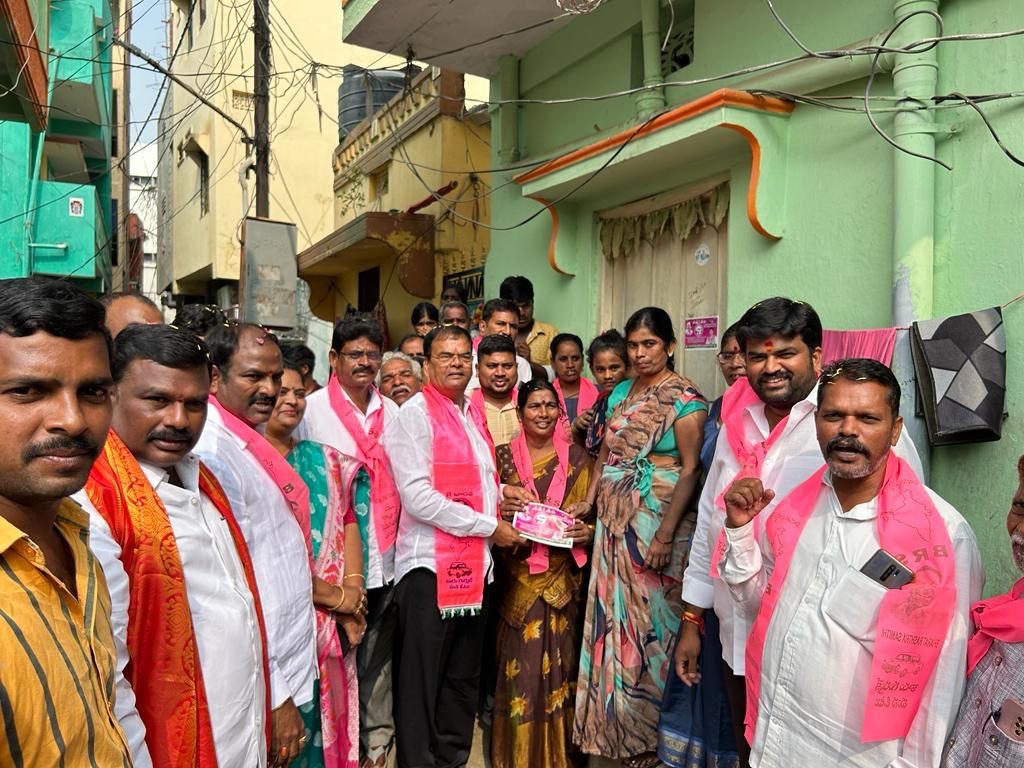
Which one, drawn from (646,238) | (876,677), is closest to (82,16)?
(646,238)

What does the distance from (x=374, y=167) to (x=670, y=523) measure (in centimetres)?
831

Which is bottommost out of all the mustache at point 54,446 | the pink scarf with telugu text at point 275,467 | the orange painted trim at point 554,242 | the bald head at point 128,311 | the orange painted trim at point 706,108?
the pink scarf with telugu text at point 275,467

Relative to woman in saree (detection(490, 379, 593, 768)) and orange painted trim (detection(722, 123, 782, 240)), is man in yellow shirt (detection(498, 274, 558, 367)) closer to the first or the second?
woman in saree (detection(490, 379, 593, 768))

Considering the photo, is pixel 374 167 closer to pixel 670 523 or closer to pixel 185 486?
pixel 670 523

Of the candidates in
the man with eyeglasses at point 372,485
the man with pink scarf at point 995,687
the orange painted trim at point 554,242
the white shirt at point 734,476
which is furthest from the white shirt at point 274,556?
the orange painted trim at point 554,242

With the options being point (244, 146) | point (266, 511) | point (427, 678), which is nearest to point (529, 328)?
point (427, 678)

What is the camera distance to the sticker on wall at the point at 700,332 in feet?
14.6

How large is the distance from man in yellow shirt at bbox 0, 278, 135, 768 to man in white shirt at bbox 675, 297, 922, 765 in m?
1.85

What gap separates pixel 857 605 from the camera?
1.85 metres

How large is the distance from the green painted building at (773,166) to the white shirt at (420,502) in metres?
1.74

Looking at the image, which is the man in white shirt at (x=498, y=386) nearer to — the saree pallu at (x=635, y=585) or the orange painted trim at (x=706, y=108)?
the saree pallu at (x=635, y=585)

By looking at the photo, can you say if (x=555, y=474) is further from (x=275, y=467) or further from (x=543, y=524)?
(x=275, y=467)

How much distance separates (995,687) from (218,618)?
1.79 m

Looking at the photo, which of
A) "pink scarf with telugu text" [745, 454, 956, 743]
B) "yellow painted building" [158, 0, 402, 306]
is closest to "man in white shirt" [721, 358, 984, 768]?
"pink scarf with telugu text" [745, 454, 956, 743]
